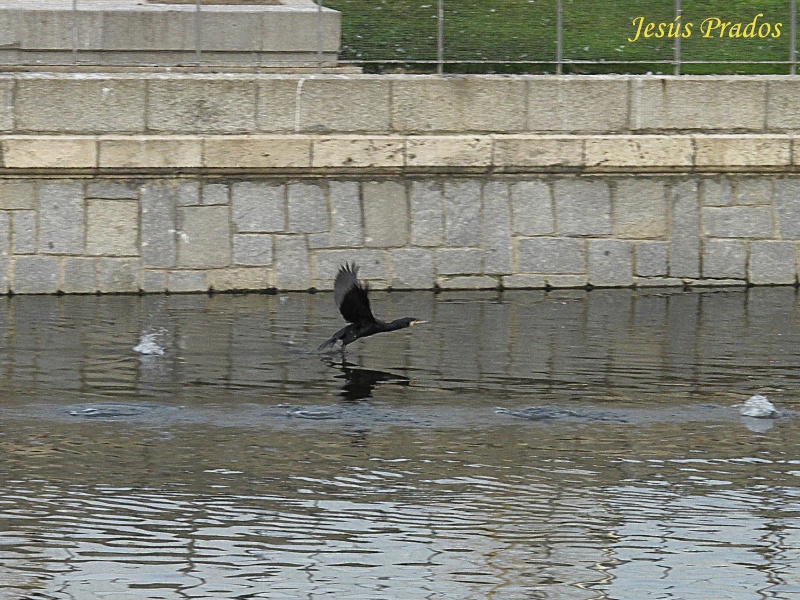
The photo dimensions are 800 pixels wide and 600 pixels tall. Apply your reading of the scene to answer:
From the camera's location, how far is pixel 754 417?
10375 mm

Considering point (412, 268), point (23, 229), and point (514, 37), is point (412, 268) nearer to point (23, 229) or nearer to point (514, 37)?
point (514, 37)

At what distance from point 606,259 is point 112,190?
478 cm

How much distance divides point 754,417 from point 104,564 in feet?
15.9

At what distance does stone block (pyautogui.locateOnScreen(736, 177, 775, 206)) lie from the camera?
635 inches

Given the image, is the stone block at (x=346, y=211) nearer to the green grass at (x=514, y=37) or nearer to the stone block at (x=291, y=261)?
the stone block at (x=291, y=261)

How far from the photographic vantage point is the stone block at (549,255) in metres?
15.9

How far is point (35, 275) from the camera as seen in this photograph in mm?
15258

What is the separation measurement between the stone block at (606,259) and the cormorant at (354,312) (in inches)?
162

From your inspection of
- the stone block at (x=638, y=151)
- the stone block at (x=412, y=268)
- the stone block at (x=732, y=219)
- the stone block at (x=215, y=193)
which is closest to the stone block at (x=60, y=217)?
the stone block at (x=215, y=193)

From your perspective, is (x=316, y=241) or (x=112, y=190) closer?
(x=112, y=190)

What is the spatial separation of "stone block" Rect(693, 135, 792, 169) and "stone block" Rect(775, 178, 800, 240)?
281 millimetres

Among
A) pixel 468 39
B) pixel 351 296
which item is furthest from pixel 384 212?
pixel 351 296

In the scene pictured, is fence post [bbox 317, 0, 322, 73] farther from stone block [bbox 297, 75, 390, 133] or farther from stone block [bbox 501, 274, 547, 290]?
stone block [bbox 501, 274, 547, 290]

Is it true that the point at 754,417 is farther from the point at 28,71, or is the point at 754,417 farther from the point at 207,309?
the point at 28,71
